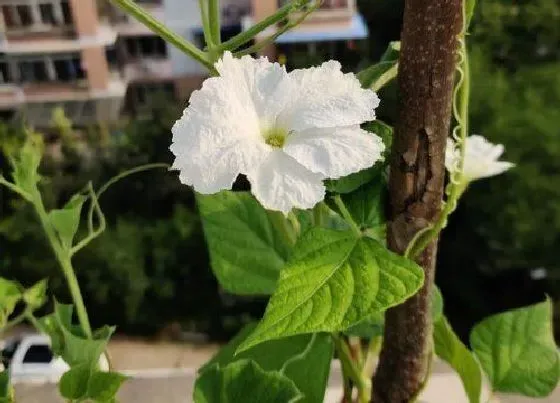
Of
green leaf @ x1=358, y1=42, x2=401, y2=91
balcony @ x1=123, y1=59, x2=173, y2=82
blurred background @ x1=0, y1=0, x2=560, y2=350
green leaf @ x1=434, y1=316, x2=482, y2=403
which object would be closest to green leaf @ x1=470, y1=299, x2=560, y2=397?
green leaf @ x1=434, y1=316, x2=482, y2=403

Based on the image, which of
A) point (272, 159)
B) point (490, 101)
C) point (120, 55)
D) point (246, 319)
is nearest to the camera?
point (272, 159)

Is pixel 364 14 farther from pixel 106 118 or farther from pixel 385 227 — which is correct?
pixel 385 227

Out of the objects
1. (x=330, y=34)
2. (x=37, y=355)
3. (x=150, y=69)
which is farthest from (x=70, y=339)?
(x=150, y=69)

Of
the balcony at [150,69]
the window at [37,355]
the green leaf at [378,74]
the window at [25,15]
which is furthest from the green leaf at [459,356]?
the window at [25,15]

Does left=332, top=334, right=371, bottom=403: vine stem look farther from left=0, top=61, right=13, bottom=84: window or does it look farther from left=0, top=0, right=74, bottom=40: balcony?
left=0, top=61, right=13, bottom=84: window

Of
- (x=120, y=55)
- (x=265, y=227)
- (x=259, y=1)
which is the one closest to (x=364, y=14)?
(x=259, y=1)

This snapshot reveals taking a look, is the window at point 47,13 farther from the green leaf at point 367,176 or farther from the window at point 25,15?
the green leaf at point 367,176

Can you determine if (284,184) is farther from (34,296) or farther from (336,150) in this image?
(34,296)
